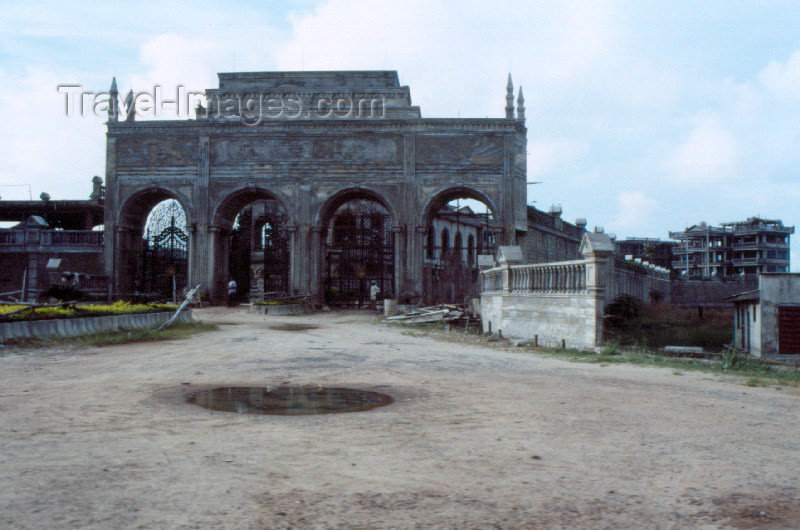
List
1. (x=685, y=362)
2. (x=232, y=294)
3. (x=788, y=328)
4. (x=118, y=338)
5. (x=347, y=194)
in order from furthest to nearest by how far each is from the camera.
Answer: (x=347, y=194)
(x=232, y=294)
(x=788, y=328)
(x=118, y=338)
(x=685, y=362)

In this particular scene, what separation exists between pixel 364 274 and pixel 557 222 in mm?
15916

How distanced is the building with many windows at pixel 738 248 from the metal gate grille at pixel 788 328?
70.0 meters

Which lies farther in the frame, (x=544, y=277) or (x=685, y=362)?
(x=544, y=277)

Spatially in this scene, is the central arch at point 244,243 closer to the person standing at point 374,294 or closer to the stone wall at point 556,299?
the person standing at point 374,294

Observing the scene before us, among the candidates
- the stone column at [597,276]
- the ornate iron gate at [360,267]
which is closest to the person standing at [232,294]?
the ornate iron gate at [360,267]

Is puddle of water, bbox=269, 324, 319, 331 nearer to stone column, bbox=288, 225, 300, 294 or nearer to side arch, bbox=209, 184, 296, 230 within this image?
A: stone column, bbox=288, 225, 300, 294

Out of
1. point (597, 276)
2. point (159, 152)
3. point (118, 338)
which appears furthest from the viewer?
point (159, 152)

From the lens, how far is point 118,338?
14766 mm

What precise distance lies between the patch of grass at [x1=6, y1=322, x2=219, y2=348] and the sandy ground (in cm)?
454

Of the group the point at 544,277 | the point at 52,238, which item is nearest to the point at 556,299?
the point at 544,277

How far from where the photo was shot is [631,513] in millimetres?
3695

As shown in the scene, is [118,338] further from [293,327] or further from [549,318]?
[549,318]

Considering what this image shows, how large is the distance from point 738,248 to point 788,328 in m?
74.6

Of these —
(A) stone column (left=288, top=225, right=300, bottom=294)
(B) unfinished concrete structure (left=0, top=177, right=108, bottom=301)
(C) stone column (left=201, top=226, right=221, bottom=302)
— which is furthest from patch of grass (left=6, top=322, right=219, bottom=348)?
(B) unfinished concrete structure (left=0, top=177, right=108, bottom=301)
